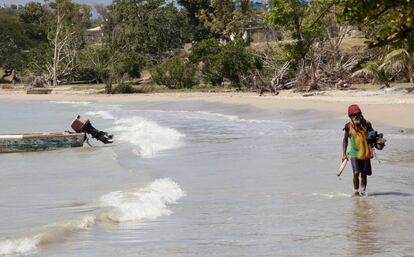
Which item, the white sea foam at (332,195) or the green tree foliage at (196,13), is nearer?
the white sea foam at (332,195)

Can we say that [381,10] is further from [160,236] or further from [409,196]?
[409,196]

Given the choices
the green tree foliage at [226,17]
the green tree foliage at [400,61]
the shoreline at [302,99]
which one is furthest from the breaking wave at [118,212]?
the green tree foliage at [226,17]

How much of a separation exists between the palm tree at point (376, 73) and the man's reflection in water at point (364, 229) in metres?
23.5

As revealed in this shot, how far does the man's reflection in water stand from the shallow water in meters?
0.01

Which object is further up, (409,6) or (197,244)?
(409,6)

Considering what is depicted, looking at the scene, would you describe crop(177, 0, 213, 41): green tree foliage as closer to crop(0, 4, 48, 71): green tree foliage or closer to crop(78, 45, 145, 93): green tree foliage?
crop(78, 45, 145, 93): green tree foliage

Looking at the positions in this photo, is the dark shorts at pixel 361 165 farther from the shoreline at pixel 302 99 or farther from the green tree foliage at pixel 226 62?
the green tree foliage at pixel 226 62

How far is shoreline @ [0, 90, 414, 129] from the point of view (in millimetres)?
25075

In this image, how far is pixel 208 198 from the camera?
1150 centimetres

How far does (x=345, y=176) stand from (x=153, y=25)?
45.8 metres

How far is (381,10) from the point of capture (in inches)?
228

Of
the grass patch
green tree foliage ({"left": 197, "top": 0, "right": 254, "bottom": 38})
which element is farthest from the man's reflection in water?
green tree foliage ({"left": 197, "top": 0, "right": 254, "bottom": 38})

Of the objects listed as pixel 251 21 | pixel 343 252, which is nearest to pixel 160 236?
pixel 343 252

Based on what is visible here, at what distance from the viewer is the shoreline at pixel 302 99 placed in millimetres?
25075
